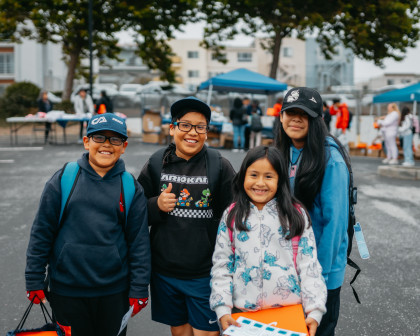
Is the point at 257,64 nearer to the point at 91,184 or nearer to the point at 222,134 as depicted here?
the point at 222,134

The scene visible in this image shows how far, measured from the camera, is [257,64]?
210 feet

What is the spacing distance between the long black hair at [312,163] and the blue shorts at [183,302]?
0.70 metres

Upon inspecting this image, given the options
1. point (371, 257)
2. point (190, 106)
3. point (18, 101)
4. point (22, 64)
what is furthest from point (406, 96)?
point (22, 64)

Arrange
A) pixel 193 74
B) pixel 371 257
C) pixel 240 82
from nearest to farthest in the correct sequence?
pixel 371 257, pixel 240 82, pixel 193 74

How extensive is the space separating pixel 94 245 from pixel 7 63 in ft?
141

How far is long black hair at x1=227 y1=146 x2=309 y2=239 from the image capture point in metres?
2.05

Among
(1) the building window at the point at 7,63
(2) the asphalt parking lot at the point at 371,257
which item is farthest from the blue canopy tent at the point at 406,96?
(1) the building window at the point at 7,63

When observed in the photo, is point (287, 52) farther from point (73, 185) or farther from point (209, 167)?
point (73, 185)

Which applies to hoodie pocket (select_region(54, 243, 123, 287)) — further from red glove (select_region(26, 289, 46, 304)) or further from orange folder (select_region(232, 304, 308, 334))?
orange folder (select_region(232, 304, 308, 334))

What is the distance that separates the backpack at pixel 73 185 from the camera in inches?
88.4

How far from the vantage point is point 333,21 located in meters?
26.6

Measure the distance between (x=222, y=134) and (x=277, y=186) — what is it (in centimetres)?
1366

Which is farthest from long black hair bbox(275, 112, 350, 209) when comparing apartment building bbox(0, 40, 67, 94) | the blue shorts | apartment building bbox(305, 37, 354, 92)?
apartment building bbox(305, 37, 354, 92)

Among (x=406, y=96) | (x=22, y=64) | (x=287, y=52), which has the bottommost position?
(x=406, y=96)
